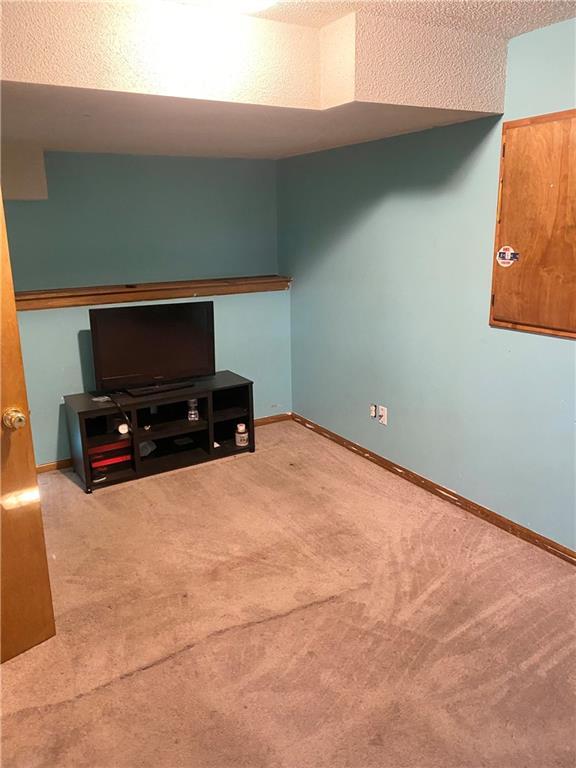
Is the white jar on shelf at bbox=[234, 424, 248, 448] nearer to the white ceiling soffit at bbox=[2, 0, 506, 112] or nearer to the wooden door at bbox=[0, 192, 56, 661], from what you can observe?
the wooden door at bbox=[0, 192, 56, 661]

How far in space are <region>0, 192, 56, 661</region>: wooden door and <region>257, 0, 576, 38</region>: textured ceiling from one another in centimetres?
137

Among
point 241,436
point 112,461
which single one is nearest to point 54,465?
point 112,461

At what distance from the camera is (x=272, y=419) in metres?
4.65

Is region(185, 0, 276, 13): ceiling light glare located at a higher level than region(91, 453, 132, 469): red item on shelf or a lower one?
higher

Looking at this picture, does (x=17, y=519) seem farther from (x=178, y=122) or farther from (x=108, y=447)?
(x=178, y=122)

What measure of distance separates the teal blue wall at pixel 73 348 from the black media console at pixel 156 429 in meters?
0.14

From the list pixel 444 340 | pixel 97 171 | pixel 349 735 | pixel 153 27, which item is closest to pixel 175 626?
pixel 349 735

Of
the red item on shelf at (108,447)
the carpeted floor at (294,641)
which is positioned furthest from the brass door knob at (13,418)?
the red item on shelf at (108,447)

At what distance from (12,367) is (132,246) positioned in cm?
215

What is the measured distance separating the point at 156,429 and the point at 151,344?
54cm

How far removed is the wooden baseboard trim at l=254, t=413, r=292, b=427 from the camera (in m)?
4.59

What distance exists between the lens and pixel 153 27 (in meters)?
2.07

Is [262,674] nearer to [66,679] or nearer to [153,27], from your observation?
[66,679]

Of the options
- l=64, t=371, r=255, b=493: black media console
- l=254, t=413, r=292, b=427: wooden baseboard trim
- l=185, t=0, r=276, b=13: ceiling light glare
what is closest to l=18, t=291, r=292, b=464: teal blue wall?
l=64, t=371, r=255, b=493: black media console
